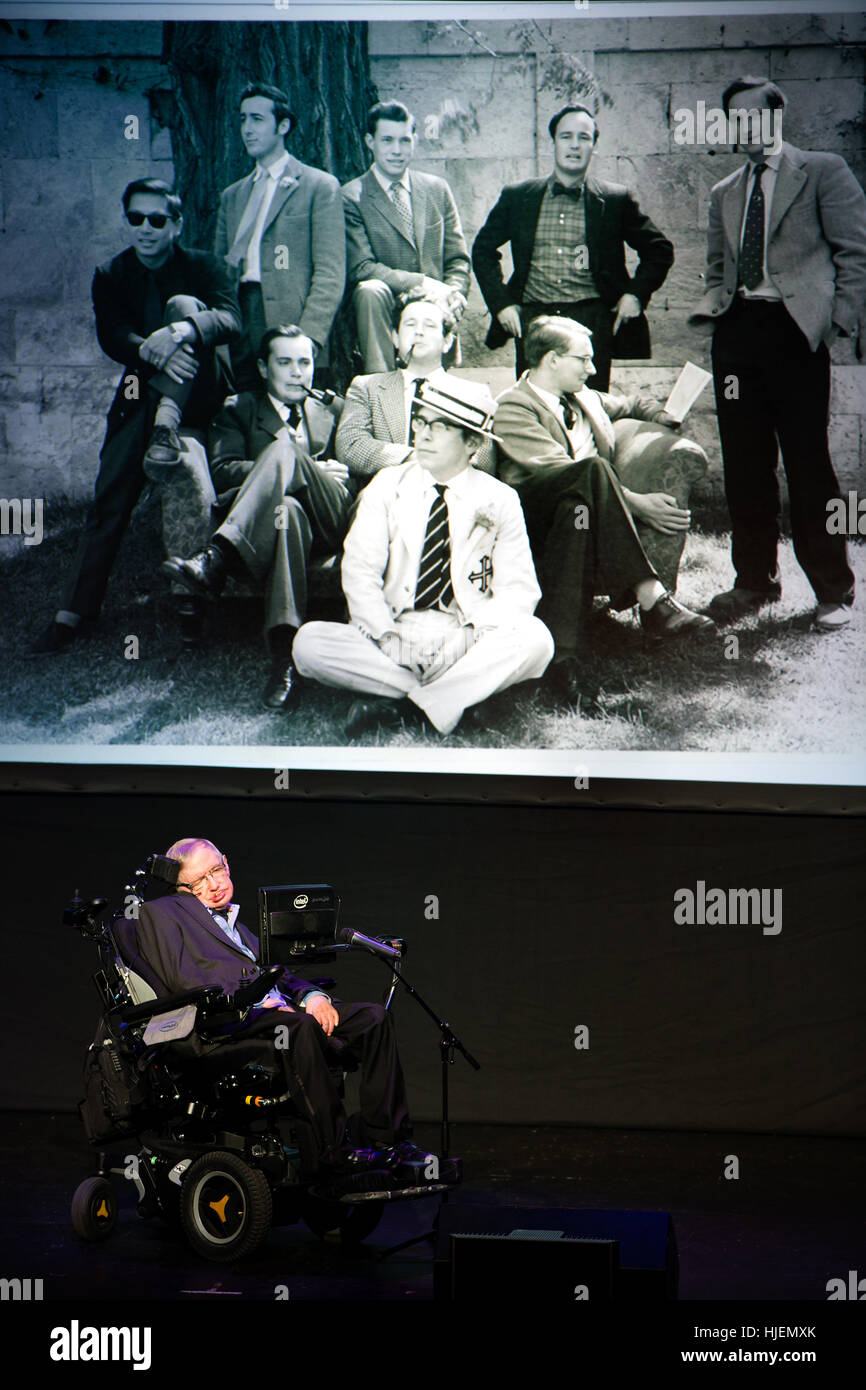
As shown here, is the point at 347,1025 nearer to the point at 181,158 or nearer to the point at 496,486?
the point at 496,486

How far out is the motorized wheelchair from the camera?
11.3ft

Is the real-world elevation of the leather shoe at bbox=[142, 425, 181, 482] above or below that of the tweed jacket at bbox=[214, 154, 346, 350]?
below

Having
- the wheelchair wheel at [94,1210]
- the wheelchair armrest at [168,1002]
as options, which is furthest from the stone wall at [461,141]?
the wheelchair wheel at [94,1210]

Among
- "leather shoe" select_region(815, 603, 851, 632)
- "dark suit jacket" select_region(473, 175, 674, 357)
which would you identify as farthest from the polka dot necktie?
"leather shoe" select_region(815, 603, 851, 632)

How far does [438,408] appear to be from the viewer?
5246 mm

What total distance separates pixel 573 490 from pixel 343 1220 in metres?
2.60

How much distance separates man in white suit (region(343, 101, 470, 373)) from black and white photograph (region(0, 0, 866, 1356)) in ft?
0.04

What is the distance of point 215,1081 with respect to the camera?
11.7 ft

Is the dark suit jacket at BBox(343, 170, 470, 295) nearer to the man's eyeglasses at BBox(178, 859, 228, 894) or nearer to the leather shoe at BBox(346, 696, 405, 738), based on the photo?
the leather shoe at BBox(346, 696, 405, 738)

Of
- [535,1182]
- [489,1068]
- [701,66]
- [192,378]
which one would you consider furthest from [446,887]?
[701,66]

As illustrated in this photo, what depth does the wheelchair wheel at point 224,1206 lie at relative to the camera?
3.41 metres

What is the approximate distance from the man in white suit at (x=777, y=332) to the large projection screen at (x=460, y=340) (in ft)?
0.12

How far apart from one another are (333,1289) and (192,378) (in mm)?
3202

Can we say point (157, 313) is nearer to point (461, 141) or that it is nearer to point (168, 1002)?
point (461, 141)
